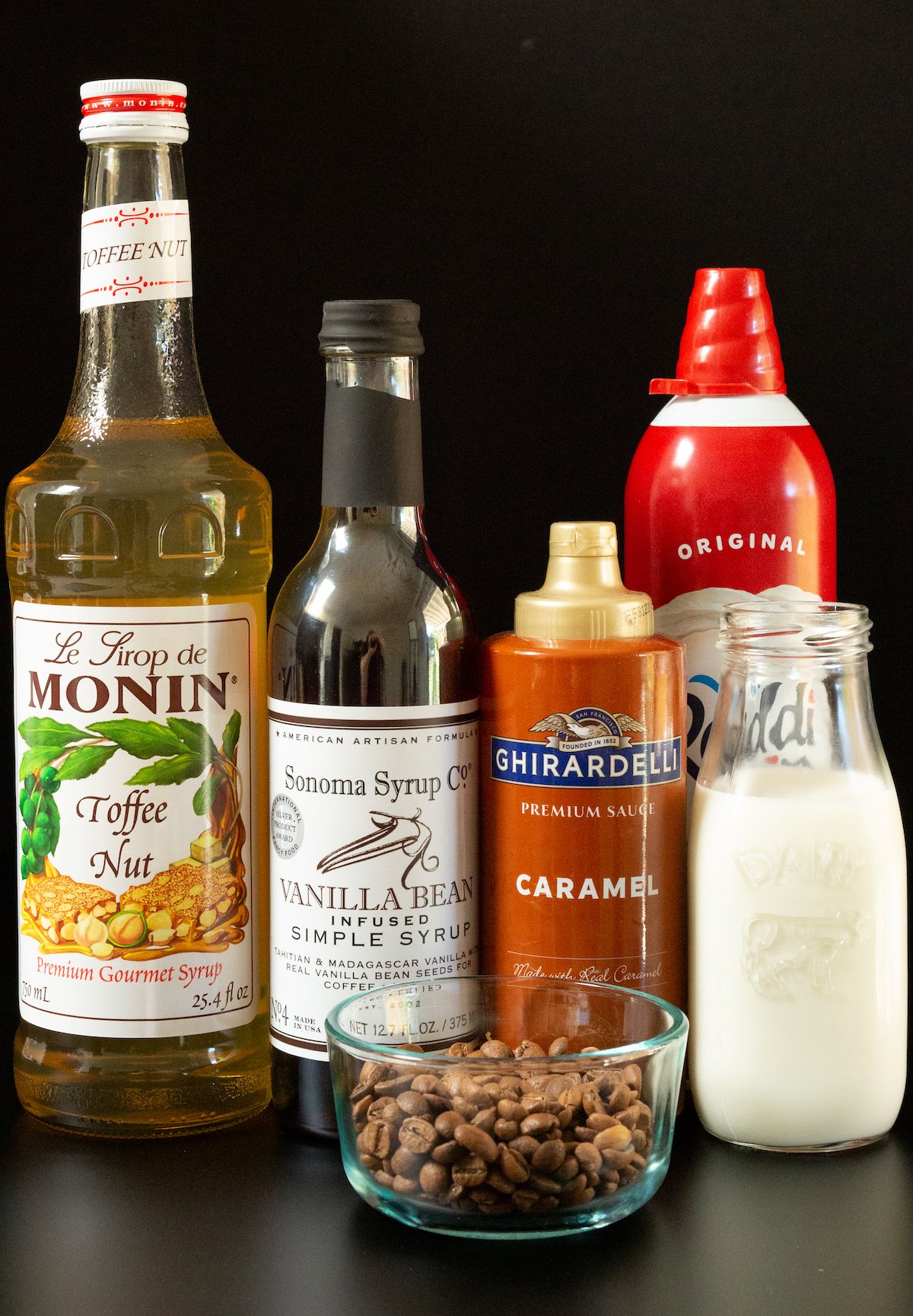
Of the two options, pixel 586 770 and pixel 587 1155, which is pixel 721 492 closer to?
pixel 586 770

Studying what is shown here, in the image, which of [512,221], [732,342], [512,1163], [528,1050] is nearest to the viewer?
[512,1163]

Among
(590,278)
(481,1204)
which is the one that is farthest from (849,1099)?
(590,278)

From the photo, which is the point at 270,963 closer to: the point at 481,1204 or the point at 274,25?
the point at 481,1204

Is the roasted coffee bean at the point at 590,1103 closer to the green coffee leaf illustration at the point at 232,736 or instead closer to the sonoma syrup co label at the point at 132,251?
the green coffee leaf illustration at the point at 232,736

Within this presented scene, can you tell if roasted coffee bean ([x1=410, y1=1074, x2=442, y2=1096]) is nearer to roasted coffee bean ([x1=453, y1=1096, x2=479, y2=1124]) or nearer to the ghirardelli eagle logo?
roasted coffee bean ([x1=453, y1=1096, x2=479, y2=1124])

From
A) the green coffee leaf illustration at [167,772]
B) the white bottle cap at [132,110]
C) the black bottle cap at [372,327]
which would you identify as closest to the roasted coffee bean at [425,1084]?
the green coffee leaf illustration at [167,772]

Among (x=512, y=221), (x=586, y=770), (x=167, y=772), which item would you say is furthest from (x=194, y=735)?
(x=512, y=221)

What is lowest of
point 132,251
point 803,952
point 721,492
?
point 803,952

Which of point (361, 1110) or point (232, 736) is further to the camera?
point (232, 736)
